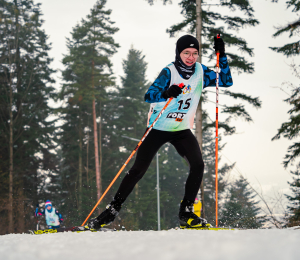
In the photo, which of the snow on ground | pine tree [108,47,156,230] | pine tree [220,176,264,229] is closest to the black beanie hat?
pine tree [220,176,264,229]

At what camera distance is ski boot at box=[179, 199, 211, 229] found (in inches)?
132

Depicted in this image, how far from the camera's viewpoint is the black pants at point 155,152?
3543mm

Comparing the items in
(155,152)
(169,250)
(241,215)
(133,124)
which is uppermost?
(133,124)

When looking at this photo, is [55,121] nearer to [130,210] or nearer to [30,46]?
[30,46]

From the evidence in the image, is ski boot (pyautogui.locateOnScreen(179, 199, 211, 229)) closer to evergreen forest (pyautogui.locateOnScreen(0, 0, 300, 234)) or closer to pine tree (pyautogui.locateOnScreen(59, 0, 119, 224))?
evergreen forest (pyautogui.locateOnScreen(0, 0, 300, 234))

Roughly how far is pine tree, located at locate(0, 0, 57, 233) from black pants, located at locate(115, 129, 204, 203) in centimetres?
1702

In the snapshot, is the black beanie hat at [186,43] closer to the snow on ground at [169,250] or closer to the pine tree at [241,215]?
the pine tree at [241,215]

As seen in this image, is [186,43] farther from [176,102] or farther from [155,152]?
[155,152]

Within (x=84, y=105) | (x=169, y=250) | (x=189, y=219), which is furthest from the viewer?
(x=84, y=105)

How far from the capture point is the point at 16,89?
72.7 ft

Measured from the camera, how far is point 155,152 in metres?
3.61

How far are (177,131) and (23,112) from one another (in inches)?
832

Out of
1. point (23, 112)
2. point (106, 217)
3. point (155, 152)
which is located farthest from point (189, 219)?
point (23, 112)

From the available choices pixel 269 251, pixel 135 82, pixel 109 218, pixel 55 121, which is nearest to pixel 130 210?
pixel 55 121
